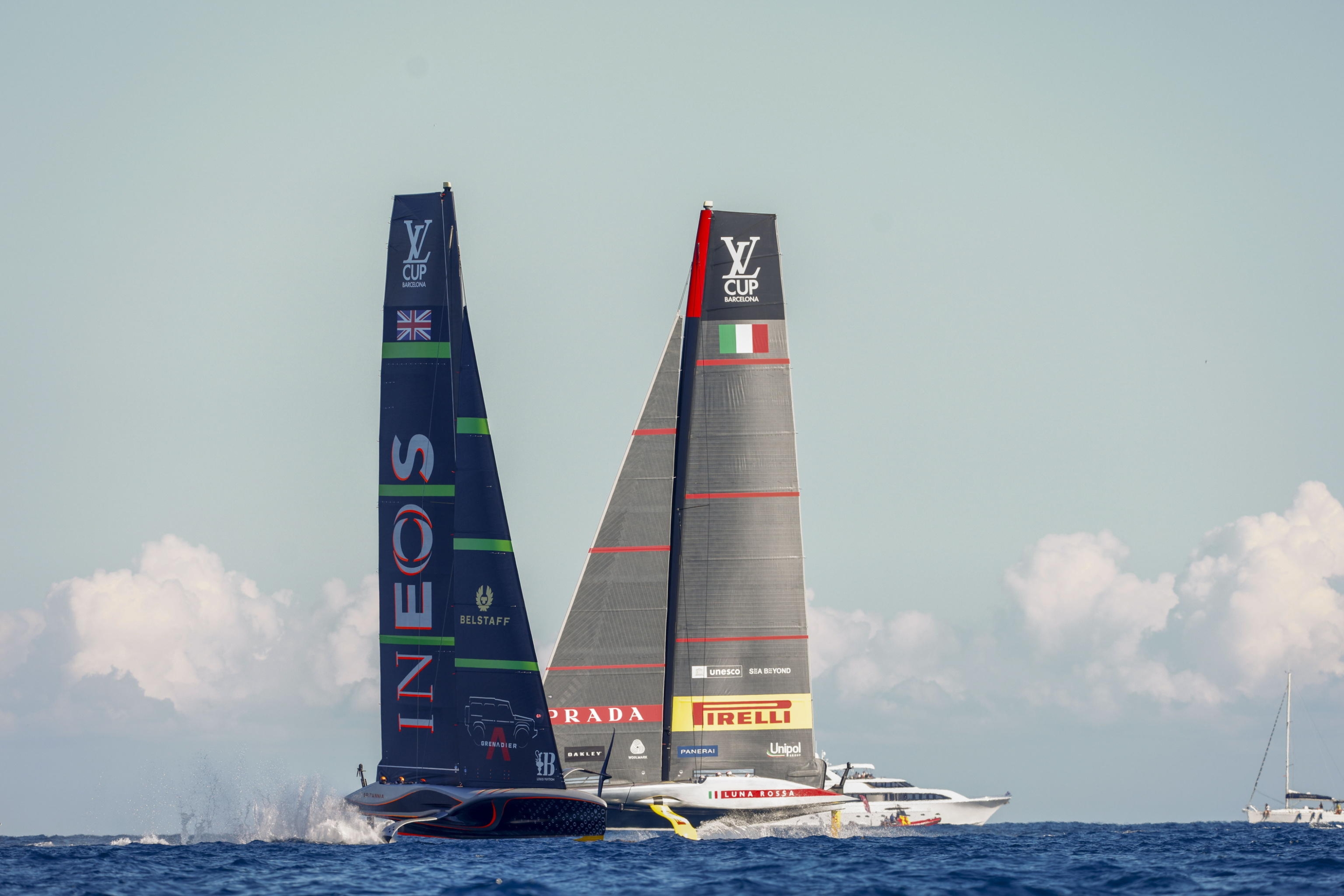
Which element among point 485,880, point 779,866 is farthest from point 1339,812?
point 485,880

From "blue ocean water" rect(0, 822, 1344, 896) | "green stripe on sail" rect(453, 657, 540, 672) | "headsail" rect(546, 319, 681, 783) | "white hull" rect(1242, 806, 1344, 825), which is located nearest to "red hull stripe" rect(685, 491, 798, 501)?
"headsail" rect(546, 319, 681, 783)

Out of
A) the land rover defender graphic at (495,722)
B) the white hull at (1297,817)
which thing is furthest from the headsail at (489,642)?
the white hull at (1297,817)

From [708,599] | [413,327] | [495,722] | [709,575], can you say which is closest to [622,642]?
[708,599]

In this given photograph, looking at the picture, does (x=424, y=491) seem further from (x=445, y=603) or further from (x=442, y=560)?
(x=445, y=603)

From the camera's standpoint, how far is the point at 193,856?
3878cm

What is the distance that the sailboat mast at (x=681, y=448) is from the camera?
149ft

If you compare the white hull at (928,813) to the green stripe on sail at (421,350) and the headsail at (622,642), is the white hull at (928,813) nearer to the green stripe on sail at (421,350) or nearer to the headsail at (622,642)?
the headsail at (622,642)

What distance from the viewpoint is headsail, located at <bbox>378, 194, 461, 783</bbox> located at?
42.4m

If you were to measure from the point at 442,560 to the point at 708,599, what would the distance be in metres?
7.80

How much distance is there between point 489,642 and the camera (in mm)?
41625

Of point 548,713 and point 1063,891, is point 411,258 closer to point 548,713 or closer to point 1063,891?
point 548,713

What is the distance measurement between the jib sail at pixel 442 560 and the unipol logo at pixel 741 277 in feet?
26.1

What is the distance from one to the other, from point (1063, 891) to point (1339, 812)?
8373 cm

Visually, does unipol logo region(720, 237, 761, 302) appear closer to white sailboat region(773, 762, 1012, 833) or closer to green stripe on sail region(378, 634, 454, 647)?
green stripe on sail region(378, 634, 454, 647)
